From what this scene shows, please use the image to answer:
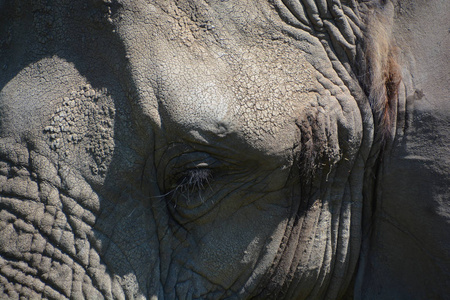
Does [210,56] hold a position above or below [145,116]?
above

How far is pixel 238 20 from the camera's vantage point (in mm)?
2094

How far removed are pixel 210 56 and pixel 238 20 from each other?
19 cm

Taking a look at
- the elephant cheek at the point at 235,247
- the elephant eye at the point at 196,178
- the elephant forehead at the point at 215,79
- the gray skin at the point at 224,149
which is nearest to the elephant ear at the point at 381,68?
the gray skin at the point at 224,149

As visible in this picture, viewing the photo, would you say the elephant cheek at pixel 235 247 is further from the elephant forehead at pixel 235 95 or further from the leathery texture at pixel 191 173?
the elephant forehead at pixel 235 95

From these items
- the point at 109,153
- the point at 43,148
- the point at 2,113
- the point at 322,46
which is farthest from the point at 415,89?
the point at 2,113

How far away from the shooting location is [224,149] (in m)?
2.00

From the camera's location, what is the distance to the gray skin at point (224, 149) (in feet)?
6.54

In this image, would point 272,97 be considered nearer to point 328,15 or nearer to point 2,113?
point 328,15

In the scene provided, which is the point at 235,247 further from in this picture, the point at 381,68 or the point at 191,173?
the point at 381,68

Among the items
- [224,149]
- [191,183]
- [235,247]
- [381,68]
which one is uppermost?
[381,68]

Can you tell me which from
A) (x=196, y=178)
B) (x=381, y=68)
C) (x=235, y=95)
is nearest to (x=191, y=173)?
(x=196, y=178)

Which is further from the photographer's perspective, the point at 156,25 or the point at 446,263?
the point at 446,263

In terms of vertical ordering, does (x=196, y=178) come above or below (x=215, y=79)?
below

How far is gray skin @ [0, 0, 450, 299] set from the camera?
1993mm
